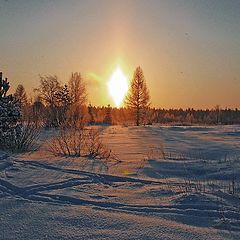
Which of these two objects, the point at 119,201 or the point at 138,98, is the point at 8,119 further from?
the point at 138,98

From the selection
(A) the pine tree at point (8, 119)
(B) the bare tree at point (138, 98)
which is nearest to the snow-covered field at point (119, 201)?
(A) the pine tree at point (8, 119)

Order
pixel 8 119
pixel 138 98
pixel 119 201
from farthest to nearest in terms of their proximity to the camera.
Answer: pixel 138 98 < pixel 8 119 < pixel 119 201

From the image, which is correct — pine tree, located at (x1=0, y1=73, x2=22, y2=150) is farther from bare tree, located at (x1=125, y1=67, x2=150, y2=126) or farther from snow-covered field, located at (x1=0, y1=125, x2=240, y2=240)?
bare tree, located at (x1=125, y1=67, x2=150, y2=126)

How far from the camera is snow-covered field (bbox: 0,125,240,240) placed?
4098mm

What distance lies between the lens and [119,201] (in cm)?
547

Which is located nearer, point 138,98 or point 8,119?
point 8,119

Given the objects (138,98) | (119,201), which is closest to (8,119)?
(119,201)

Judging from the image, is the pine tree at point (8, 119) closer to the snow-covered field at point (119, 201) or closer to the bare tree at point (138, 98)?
the snow-covered field at point (119, 201)

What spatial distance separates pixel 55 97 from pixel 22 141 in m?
30.9

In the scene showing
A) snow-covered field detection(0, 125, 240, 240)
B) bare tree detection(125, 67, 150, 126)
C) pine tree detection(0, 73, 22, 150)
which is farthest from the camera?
bare tree detection(125, 67, 150, 126)

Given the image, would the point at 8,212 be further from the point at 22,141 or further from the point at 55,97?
the point at 55,97

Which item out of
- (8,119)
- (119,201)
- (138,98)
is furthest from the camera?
(138,98)

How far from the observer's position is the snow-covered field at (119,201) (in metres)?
4.10

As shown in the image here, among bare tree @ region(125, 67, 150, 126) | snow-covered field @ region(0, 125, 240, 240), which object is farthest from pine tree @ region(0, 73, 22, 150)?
bare tree @ region(125, 67, 150, 126)
